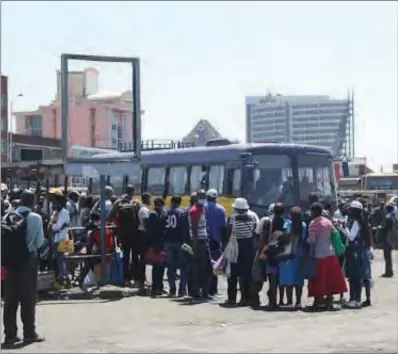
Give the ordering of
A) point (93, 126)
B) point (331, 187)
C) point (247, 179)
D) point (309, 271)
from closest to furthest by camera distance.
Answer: point (309, 271)
point (247, 179)
point (331, 187)
point (93, 126)

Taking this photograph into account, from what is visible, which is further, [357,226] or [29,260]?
[357,226]

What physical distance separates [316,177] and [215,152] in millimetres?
2688

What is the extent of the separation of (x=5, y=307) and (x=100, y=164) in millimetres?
5440

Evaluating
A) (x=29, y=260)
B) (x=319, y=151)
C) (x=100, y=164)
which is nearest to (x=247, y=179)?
(x=319, y=151)

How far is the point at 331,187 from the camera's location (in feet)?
72.7

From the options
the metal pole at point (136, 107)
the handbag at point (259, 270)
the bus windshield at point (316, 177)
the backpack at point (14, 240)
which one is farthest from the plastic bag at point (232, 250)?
the bus windshield at point (316, 177)

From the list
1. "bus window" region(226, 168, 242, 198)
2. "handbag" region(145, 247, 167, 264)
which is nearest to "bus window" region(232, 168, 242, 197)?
"bus window" region(226, 168, 242, 198)

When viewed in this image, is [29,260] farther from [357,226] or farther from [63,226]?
[357,226]

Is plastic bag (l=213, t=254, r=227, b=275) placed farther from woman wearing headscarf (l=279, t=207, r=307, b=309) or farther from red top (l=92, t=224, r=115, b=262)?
red top (l=92, t=224, r=115, b=262)

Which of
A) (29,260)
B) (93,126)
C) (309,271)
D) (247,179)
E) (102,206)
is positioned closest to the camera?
(29,260)

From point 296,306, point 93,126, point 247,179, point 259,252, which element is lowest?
point 296,306

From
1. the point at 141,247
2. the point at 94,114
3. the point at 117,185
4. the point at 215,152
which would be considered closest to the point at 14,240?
the point at 141,247

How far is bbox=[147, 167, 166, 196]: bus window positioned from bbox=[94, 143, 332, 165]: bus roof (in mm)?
233

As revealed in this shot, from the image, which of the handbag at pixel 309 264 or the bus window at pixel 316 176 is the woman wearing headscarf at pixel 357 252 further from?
the bus window at pixel 316 176
